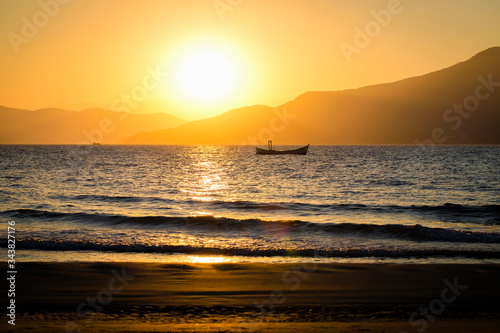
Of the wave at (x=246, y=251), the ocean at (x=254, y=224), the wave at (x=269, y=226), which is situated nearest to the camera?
the wave at (x=246, y=251)

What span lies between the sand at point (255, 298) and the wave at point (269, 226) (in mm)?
6252

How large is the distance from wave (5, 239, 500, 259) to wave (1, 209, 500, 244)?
327 cm

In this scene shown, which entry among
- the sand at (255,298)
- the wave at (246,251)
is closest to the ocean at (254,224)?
the wave at (246,251)

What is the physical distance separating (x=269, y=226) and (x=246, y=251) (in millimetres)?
6502

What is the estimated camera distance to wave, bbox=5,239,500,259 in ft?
52.5

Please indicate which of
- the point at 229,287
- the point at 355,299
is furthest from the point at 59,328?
the point at 355,299

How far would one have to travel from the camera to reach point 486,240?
741 inches

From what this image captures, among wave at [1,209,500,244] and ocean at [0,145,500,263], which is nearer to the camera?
ocean at [0,145,500,263]

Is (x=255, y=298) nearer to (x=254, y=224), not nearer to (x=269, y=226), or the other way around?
(x=269, y=226)

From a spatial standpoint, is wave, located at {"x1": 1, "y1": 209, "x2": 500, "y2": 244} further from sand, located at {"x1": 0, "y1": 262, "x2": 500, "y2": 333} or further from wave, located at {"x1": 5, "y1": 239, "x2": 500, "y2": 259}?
sand, located at {"x1": 0, "y1": 262, "x2": 500, "y2": 333}

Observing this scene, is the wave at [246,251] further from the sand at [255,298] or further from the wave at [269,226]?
the wave at [269,226]

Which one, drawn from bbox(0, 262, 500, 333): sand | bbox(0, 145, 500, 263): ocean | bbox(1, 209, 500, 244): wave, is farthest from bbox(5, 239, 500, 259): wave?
bbox(1, 209, 500, 244): wave

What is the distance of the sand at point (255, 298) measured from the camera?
856 centimetres

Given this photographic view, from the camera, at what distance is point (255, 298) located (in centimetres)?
1044
